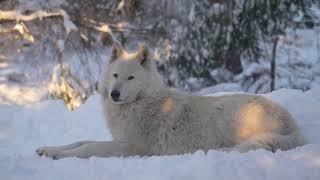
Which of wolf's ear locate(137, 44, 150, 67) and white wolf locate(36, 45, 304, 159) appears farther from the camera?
wolf's ear locate(137, 44, 150, 67)

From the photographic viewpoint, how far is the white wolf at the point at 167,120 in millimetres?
5102

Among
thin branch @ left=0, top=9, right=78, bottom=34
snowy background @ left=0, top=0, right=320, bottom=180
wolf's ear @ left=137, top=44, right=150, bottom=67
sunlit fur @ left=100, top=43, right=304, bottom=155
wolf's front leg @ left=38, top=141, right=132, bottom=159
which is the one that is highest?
wolf's ear @ left=137, top=44, right=150, bottom=67

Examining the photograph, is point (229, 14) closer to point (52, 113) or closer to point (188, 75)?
point (188, 75)

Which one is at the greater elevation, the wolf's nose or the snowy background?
the wolf's nose

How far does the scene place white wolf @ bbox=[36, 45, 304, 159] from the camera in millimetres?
5102

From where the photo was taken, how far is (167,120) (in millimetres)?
5527

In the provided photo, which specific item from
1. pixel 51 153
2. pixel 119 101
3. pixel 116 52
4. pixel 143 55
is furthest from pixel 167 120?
pixel 51 153

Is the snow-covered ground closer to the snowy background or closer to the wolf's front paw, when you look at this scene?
the wolf's front paw

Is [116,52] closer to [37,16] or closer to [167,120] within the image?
[167,120]

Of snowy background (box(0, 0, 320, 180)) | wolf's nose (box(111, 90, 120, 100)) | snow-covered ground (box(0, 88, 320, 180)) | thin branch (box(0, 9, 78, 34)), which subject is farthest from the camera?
thin branch (box(0, 9, 78, 34))

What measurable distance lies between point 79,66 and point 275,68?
5119mm

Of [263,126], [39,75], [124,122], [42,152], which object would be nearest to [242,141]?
[263,126]

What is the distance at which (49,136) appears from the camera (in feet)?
23.8

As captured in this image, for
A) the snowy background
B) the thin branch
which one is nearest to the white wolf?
the snowy background
